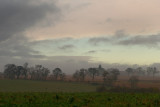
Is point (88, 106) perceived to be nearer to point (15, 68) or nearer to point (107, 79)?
point (107, 79)

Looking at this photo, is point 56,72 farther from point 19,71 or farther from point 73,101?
point 73,101

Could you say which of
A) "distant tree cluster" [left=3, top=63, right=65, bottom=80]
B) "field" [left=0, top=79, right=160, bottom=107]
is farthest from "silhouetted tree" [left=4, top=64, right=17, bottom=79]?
"field" [left=0, top=79, right=160, bottom=107]

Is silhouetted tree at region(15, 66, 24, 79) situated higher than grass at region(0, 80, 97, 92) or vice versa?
silhouetted tree at region(15, 66, 24, 79)

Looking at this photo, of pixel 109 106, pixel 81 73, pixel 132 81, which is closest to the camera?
pixel 109 106

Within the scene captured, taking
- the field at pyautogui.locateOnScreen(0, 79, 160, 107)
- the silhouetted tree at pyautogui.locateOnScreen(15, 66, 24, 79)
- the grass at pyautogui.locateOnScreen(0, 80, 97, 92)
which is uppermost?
the silhouetted tree at pyautogui.locateOnScreen(15, 66, 24, 79)

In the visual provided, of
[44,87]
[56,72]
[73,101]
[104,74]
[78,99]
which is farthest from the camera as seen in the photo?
[56,72]

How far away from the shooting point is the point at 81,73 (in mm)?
154500

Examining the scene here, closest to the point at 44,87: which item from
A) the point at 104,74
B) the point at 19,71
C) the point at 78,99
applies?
the point at 104,74

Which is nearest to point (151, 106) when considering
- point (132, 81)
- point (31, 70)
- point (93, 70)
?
point (132, 81)

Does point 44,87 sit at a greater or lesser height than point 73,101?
lesser

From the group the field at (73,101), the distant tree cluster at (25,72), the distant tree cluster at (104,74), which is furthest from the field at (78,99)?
the distant tree cluster at (25,72)

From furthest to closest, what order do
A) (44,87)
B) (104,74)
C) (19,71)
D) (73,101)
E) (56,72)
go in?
(56,72)
(19,71)
(104,74)
(44,87)
(73,101)

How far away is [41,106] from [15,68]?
163 metres

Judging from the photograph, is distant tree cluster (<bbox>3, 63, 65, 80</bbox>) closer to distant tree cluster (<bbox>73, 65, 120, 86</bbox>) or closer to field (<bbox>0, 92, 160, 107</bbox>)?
distant tree cluster (<bbox>73, 65, 120, 86</bbox>)
